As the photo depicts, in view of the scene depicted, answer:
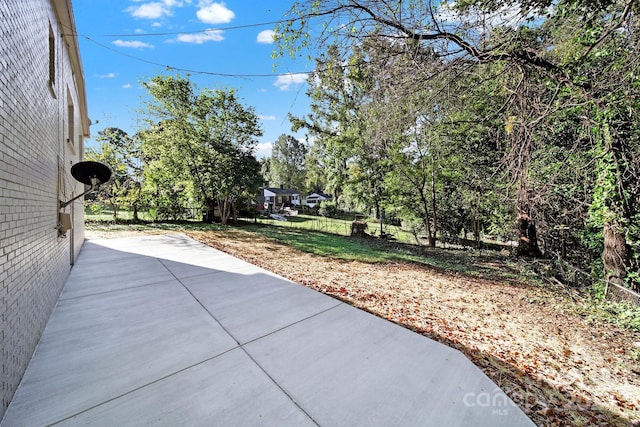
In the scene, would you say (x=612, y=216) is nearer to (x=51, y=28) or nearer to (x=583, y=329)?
(x=583, y=329)

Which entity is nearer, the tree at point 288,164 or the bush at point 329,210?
the bush at point 329,210

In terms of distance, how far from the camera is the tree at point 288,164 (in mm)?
41812

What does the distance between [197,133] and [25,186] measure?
1203 cm

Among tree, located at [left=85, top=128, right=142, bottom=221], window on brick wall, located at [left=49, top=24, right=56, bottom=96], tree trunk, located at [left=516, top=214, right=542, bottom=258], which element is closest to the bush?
tree, located at [left=85, top=128, right=142, bottom=221]

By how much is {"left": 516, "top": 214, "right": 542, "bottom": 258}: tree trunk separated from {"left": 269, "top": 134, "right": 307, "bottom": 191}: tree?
1330 inches

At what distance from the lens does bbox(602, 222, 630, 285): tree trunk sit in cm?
481

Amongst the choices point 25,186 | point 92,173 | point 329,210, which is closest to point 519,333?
point 25,186

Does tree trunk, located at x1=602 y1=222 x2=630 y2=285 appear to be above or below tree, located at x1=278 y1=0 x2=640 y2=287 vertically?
below

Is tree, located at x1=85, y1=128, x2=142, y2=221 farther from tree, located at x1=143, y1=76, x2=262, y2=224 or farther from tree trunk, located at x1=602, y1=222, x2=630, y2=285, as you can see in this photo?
tree trunk, located at x1=602, y1=222, x2=630, y2=285

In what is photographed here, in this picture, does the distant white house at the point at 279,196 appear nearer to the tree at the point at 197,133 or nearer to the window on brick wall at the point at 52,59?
the tree at the point at 197,133

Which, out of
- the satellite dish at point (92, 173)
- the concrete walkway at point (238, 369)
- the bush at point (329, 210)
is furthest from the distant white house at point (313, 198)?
the concrete walkway at point (238, 369)

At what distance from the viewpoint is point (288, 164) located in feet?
141

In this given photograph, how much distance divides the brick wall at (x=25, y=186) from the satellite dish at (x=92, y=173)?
369 millimetres

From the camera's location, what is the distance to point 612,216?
4781 millimetres
